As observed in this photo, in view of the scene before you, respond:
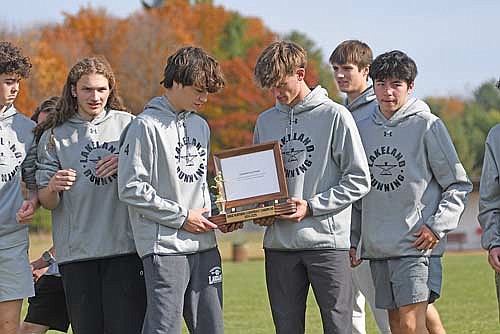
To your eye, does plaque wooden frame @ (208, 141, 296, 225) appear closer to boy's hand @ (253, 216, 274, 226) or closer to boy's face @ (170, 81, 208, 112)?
boy's hand @ (253, 216, 274, 226)

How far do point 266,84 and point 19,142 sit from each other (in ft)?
5.89

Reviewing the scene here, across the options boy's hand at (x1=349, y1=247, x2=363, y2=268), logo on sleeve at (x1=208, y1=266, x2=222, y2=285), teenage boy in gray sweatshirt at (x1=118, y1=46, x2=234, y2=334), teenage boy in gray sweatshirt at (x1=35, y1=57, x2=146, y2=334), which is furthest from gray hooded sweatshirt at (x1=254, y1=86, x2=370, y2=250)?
teenage boy in gray sweatshirt at (x1=35, y1=57, x2=146, y2=334)

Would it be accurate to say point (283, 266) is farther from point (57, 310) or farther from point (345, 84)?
point (57, 310)

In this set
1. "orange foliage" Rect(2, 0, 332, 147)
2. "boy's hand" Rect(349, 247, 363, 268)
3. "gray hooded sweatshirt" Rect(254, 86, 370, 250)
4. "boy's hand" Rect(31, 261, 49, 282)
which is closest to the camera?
"gray hooded sweatshirt" Rect(254, 86, 370, 250)

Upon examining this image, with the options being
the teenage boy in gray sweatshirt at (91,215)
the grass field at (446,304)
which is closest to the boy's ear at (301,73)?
the teenage boy in gray sweatshirt at (91,215)

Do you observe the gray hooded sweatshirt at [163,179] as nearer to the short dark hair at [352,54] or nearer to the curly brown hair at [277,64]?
the curly brown hair at [277,64]

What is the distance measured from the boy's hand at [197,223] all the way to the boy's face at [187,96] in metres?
0.66

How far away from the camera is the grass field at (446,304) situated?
11.7 meters

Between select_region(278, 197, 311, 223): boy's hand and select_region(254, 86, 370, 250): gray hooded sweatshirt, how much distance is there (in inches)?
1.5

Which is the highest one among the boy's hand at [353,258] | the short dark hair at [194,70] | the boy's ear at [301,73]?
the short dark hair at [194,70]

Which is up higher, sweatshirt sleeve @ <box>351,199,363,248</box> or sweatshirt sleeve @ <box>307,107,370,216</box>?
sweatshirt sleeve @ <box>307,107,370,216</box>

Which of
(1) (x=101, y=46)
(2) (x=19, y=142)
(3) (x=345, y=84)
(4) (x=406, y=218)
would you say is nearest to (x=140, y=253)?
(2) (x=19, y=142)

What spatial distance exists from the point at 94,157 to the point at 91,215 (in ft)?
1.26

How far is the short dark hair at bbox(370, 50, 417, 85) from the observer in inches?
259
